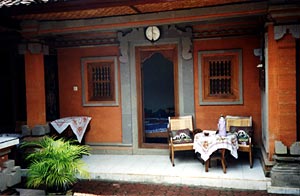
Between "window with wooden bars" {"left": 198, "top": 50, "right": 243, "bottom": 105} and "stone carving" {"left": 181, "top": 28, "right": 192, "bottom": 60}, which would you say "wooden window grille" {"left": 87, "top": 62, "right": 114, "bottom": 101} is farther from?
"window with wooden bars" {"left": 198, "top": 50, "right": 243, "bottom": 105}

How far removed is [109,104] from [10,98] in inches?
106

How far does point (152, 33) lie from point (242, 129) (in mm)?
3138

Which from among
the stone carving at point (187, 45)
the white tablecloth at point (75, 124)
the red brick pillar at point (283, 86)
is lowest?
the white tablecloth at point (75, 124)

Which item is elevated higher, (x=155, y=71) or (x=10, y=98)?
(x=155, y=71)

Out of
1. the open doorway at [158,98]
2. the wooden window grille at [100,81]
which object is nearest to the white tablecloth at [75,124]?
the wooden window grille at [100,81]

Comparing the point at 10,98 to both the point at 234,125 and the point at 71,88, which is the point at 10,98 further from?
the point at 234,125

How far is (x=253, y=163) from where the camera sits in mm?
7480

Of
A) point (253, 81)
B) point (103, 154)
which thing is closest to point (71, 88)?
point (103, 154)

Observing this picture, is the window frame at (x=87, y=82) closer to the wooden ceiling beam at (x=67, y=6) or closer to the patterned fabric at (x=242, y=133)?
the wooden ceiling beam at (x=67, y=6)

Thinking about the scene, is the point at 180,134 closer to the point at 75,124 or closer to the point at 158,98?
the point at 75,124

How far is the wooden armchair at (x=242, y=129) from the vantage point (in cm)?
722

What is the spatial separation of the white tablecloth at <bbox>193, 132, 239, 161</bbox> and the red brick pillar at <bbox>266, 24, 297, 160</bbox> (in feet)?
3.16

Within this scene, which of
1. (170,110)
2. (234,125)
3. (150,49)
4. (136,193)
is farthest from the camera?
(170,110)

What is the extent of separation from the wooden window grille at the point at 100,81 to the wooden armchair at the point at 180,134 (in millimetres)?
1893
